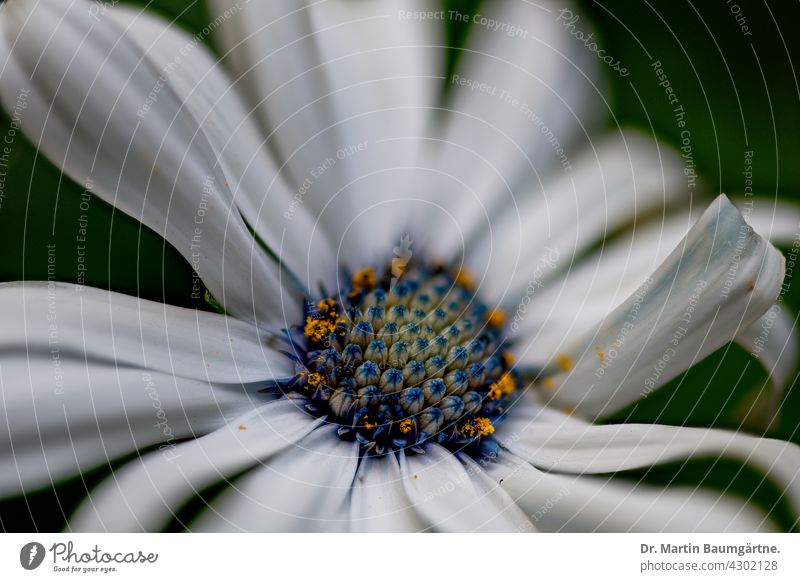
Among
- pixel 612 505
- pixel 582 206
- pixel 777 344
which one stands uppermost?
pixel 582 206

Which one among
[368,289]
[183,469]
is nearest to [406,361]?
[368,289]

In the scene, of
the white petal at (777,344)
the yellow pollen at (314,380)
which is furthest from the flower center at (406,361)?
the white petal at (777,344)

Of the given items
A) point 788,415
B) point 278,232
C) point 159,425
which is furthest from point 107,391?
point 788,415

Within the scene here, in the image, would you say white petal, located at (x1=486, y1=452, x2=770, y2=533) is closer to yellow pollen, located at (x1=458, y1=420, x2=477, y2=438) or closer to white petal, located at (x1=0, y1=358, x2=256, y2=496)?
yellow pollen, located at (x1=458, y1=420, x2=477, y2=438)

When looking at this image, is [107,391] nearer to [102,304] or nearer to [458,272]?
[102,304]
